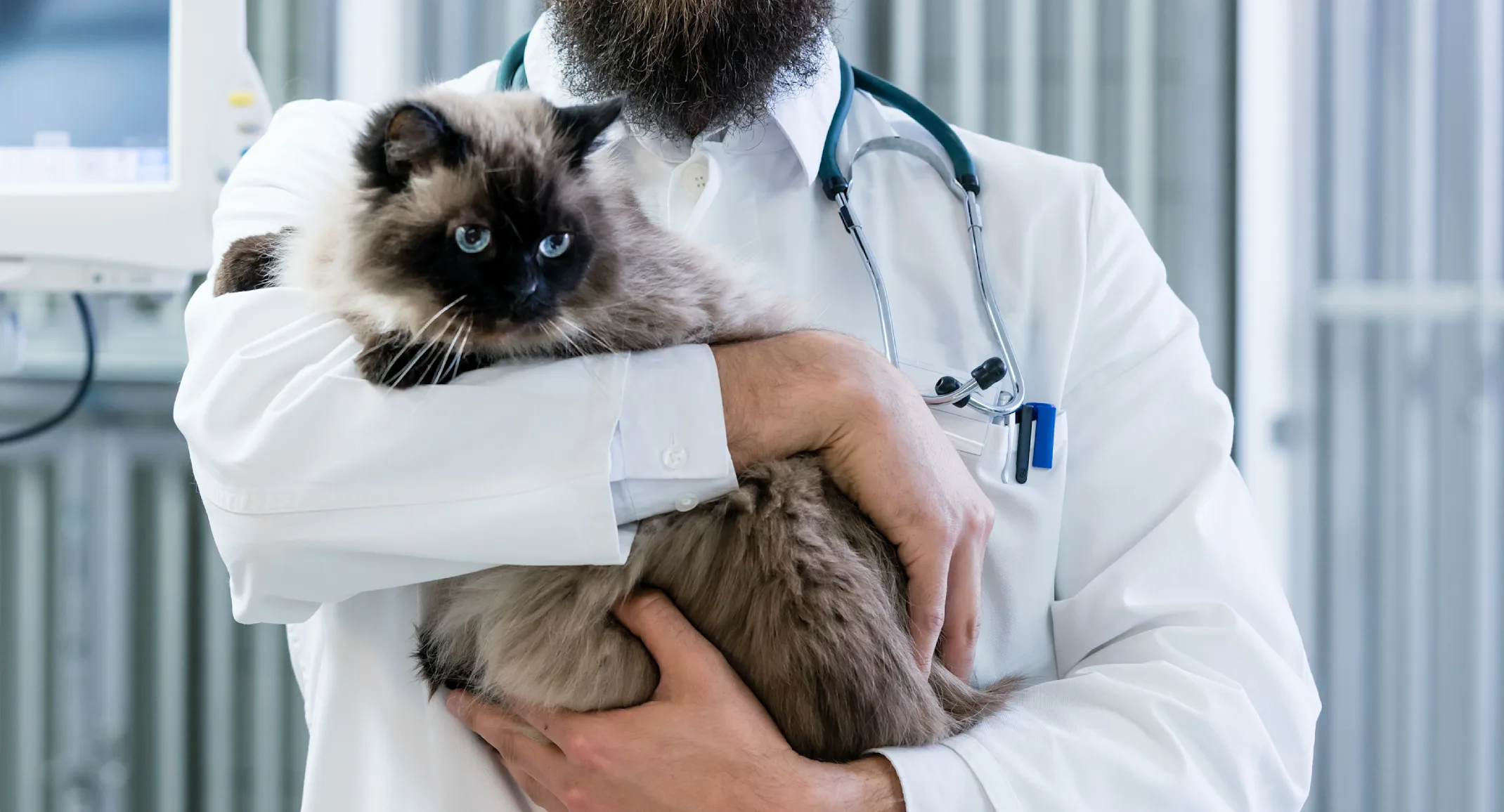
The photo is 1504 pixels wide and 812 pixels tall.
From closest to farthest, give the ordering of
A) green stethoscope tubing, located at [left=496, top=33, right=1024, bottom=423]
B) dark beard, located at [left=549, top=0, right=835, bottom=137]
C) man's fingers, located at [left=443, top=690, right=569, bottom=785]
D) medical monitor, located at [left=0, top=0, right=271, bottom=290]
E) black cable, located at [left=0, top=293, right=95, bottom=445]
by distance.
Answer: man's fingers, located at [left=443, top=690, right=569, bottom=785], green stethoscope tubing, located at [left=496, top=33, right=1024, bottom=423], dark beard, located at [left=549, top=0, right=835, bottom=137], medical monitor, located at [left=0, top=0, right=271, bottom=290], black cable, located at [left=0, top=293, right=95, bottom=445]

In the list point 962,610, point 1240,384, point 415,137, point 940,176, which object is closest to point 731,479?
point 962,610

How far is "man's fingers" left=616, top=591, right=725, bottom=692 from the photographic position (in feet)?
2.65

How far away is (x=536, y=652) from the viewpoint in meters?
0.84

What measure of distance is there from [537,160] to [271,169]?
1.44ft

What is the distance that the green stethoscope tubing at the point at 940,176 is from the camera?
3.35 feet

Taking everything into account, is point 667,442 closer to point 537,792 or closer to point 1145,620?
point 537,792

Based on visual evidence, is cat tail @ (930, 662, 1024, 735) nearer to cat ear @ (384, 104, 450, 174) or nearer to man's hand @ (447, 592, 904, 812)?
man's hand @ (447, 592, 904, 812)

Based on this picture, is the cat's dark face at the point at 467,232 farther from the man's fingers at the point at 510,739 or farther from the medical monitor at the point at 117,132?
the medical monitor at the point at 117,132

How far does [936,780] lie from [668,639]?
0.89 ft

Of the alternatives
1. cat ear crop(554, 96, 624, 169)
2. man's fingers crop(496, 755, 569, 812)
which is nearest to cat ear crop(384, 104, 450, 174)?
cat ear crop(554, 96, 624, 169)

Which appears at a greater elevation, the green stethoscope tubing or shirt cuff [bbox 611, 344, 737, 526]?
the green stethoscope tubing

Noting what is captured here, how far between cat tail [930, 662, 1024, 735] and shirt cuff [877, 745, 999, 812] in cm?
5

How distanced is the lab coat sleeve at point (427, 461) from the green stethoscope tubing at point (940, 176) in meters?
0.31

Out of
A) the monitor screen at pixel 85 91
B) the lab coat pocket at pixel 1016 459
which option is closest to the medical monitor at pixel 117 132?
the monitor screen at pixel 85 91
